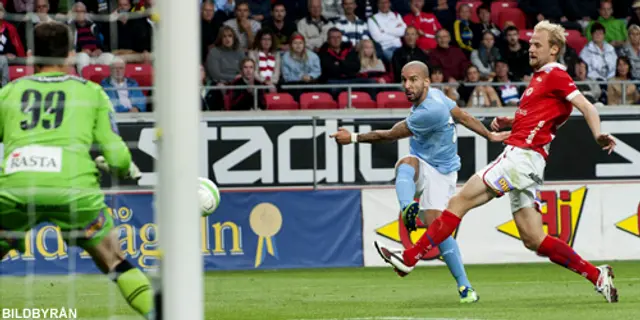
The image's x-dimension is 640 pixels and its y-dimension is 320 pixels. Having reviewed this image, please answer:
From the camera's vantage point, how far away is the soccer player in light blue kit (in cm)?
1055

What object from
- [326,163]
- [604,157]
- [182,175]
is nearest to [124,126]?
[326,163]

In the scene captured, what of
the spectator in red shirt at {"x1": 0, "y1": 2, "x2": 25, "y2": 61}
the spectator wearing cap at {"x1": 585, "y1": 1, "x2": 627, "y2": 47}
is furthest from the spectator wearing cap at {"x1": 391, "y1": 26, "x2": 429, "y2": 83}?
the spectator in red shirt at {"x1": 0, "y1": 2, "x2": 25, "y2": 61}

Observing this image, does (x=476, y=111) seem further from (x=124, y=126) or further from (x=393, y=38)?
(x=124, y=126)

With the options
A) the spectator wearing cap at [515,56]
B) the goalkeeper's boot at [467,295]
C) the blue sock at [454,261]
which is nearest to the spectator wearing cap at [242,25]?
the spectator wearing cap at [515,56]

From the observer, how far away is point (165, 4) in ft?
17.0

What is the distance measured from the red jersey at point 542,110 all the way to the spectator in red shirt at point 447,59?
851 cm

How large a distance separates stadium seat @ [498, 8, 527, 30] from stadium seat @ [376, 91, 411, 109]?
3.14 metres

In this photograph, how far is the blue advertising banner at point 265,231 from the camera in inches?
620

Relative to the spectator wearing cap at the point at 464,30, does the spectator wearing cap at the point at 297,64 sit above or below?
below

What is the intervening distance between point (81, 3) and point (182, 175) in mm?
9088

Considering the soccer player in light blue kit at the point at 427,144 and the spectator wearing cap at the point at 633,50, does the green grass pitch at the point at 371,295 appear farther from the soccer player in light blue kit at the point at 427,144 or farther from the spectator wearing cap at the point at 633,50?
the spectator wearing cap at the point at 633,50

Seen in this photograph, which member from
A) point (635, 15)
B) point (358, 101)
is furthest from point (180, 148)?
point (635, 15)

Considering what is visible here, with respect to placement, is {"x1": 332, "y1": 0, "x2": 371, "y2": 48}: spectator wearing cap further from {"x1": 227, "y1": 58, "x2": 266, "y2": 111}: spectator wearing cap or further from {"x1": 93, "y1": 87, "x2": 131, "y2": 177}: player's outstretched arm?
{"x1": 93, "y1": 87, "x2": 131, "y2": 177}: player's outstretched arm

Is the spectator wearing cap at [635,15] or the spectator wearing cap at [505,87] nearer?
the spectator wearing cap at [505,87]
